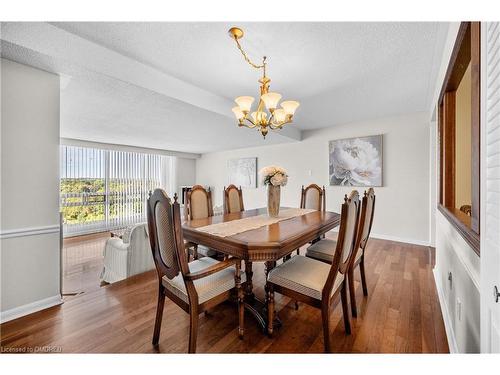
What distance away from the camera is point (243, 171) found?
6.34m

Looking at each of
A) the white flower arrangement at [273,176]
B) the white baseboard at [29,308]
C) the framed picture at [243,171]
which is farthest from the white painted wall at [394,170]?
the white baseboard at [29,308]

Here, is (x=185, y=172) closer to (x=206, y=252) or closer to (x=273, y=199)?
(x=206, y=252)

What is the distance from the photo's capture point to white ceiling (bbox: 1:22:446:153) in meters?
1.68

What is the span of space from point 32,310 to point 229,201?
6.74 feet

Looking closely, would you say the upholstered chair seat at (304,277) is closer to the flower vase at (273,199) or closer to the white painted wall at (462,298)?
the white painted wall at (462,298)

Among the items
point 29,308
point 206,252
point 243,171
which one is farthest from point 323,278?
point 243,171

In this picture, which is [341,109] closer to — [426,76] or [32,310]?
[426,76]

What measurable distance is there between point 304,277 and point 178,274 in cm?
81

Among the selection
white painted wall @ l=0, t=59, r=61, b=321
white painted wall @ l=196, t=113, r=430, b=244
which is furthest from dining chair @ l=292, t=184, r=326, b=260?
white painted wall @ l=0, t=59, r=61, b=321

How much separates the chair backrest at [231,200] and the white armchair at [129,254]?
100 cm

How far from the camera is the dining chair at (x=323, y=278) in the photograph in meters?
1.34

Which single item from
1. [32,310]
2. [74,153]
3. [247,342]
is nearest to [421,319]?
[247,342]

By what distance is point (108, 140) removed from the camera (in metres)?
5.13

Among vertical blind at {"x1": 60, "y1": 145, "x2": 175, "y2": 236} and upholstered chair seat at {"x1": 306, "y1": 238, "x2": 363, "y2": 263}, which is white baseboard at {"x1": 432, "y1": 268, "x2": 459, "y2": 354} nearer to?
upholstered chair seat at {"x1": 306, "y1": 238, "x2": 363, "y2": 263}
